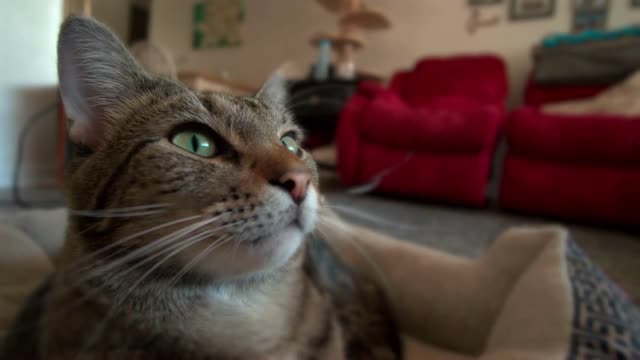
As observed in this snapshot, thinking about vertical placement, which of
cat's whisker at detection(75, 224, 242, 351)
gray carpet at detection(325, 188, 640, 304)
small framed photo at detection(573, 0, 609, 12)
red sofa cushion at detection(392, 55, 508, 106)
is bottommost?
gray carpet at detection(325, 188, 640, 304)

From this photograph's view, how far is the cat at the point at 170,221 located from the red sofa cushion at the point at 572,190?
1.91 m

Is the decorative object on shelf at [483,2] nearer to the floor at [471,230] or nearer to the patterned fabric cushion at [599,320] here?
the floor at [471,230]

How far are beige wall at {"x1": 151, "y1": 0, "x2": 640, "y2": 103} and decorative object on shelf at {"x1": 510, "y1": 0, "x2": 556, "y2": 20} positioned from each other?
0.04 meters

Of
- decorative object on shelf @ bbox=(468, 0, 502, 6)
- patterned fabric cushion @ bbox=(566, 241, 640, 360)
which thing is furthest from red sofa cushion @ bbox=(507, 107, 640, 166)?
patterned fabric cushion @ bbox=(566, 241, 640, 360)

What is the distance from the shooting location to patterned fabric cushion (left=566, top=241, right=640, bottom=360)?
0.67 meters

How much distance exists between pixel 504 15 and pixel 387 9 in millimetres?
955

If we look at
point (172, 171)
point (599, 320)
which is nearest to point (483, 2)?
point (599, 320)

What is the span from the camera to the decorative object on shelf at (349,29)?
3.28m

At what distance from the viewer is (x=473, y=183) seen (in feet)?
7.72

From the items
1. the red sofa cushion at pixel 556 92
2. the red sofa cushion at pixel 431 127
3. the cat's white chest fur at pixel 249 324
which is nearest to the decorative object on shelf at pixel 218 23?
the red sofa cushion at pixel 431 127

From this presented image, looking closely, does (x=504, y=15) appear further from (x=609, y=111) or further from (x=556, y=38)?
(x=609, y=111)

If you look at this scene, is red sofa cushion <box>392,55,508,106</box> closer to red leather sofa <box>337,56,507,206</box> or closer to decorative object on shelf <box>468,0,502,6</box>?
red leather sofa <box>337,56,507,206</box>

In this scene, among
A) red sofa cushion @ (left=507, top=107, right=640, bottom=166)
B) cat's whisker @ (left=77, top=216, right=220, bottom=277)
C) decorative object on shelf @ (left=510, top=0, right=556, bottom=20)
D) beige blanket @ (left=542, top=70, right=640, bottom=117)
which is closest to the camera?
cat's whisker @ (left=77, top=216, right=220, bottom=277)

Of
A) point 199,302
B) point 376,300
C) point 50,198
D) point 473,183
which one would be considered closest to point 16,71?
point 199,302
